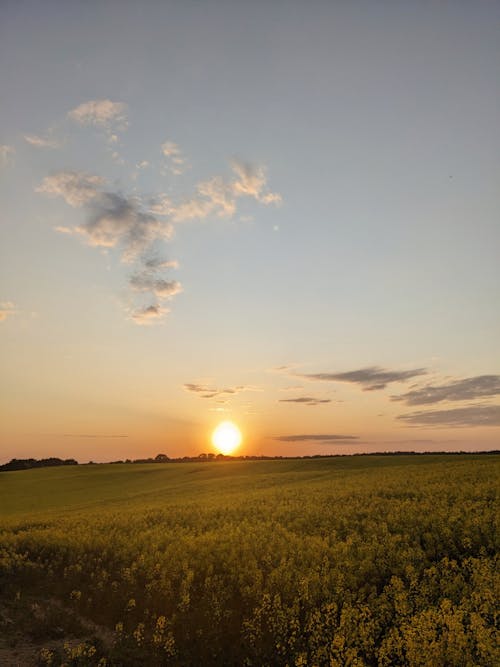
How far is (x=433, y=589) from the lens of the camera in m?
12.2

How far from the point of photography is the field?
35.8ft

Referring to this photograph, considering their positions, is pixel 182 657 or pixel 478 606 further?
pixel 182 657

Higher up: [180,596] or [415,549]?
[415,549]

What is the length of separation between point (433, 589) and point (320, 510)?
10730mm

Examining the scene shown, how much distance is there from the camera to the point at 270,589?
1357 centimetres

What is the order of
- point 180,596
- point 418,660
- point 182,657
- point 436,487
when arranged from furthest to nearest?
point 436,487 → point 180,596 → point 182,657 → point 418,660

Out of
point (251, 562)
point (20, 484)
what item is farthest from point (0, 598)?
point (20, 484)

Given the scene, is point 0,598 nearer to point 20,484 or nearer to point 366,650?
point 366,650

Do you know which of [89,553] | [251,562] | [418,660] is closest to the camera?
[418,660]

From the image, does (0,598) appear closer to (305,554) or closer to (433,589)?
(305,554)

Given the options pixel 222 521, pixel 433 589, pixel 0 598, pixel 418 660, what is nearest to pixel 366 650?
pixel 418 660

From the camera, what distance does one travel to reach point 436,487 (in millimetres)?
25516

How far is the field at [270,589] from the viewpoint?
35.8 feet

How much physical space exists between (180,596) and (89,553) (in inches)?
252
